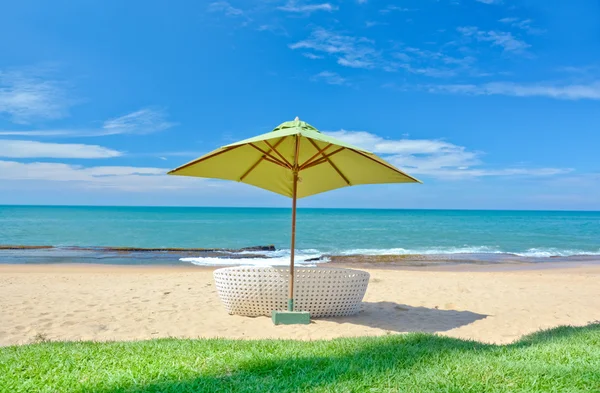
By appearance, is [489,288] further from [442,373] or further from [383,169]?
[442,373]

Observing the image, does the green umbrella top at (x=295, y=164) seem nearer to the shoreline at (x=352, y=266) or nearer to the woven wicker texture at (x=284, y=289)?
the woven wicker texture at (x=284, y=289)

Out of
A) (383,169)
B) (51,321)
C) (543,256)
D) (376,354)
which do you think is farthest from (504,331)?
(543,256)

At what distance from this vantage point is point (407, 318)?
6.85 m

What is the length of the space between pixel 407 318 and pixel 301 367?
3855 mm

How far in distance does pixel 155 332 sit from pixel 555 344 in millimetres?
4483

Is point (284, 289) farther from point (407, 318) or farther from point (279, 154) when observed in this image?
point (407, 318)

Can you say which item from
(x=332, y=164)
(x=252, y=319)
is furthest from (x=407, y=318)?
(x=332, y=164)

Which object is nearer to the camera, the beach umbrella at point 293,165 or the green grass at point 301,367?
the green grass at point 301,367

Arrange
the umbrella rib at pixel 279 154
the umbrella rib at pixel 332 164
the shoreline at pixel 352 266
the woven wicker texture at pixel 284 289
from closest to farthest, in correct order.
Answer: the umbrella rib at pixel 279 154 → the umbrella rib at pixel 332 164 → the woven wicker texture at pixel 284 289 → the shoreline at pixel 352 266

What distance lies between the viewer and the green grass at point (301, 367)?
2996 millimetres

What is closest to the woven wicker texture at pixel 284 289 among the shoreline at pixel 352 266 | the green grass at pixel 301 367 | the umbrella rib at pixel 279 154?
the umbrella rib at pixel 279 154

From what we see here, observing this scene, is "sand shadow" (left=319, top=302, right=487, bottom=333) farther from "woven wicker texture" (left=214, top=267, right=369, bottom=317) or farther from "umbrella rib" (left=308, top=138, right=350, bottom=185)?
"umbrella rib" (left=308, top=138, right=350, bottom=185)

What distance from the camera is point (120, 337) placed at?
5.58 metres

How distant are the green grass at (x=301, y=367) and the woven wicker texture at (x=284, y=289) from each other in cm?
201
